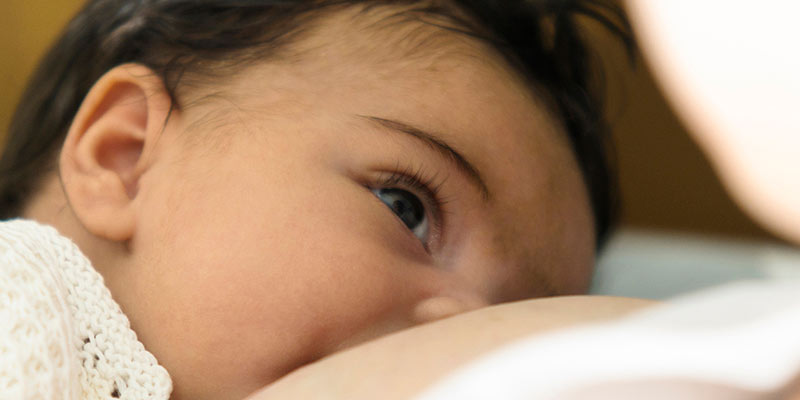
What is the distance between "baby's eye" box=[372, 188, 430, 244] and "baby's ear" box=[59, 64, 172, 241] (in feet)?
0.84

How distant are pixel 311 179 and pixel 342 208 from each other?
1.6 inches

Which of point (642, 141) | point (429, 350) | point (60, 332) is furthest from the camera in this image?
point (642, 141)

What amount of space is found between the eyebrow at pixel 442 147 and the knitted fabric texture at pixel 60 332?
1.02 feet

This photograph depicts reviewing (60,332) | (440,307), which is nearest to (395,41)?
(440,307)

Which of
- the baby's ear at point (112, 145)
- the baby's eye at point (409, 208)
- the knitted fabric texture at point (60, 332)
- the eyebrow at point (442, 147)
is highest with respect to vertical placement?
the eyebrow at point (442, 147)

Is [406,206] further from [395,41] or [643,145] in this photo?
[643,145]

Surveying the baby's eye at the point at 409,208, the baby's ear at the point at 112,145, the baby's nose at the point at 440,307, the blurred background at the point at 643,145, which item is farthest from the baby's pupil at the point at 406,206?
the blurred background at the point at 643,145

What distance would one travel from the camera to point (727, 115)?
4.49ft

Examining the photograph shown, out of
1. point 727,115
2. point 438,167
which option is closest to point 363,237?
point 438,167

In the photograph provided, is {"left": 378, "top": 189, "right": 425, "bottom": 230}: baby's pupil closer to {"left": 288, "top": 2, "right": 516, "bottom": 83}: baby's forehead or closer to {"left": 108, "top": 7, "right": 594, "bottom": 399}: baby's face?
{"left": 108, "top": 7, "right": 594, "bottom": 399}: baby's face

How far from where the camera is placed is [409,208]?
76 cm

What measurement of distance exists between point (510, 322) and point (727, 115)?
1.13 m

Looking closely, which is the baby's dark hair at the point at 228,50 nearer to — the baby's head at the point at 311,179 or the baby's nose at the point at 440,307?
the baby's head at the point at 311,179

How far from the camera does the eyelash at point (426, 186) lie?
2.39ft
